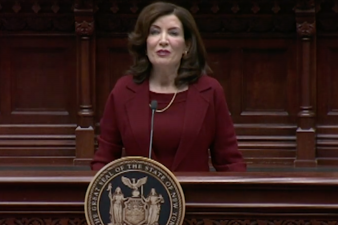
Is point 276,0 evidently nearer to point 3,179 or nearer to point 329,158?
point 329,158

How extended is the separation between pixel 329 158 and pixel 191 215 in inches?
199

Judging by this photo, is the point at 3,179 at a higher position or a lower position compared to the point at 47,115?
higher

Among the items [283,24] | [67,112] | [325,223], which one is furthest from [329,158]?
[325,223]

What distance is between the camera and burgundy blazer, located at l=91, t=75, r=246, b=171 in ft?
8.46

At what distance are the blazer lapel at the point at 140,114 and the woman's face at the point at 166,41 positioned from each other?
0.10m

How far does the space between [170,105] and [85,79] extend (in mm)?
4330

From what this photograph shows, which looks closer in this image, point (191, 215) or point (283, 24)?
point (191, 215)

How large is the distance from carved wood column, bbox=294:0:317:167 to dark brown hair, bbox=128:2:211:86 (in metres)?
4.12

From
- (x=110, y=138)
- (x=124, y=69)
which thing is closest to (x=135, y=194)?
(x=110, y=138)

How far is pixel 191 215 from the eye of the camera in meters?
1.96

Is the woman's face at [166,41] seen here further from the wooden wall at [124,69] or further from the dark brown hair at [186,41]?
the wooden wall at [124,69]

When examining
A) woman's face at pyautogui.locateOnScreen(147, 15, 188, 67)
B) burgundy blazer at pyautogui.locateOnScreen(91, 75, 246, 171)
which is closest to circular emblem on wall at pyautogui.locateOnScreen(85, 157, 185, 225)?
burgundy blazer at pyautogui.locateOnScreen(91, 75, 246, 171)

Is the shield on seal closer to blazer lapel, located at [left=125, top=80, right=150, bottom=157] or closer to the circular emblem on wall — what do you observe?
the circular emblem on wall

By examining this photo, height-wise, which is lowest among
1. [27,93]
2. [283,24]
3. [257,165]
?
[257,165]
